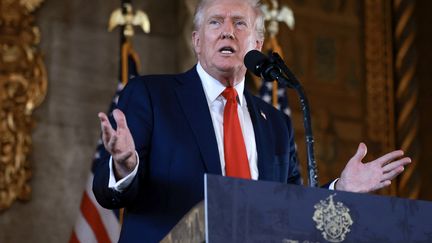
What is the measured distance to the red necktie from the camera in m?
3.74

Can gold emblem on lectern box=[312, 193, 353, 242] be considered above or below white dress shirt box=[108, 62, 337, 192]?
below

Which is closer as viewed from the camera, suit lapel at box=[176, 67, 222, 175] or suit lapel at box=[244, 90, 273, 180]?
suit lapel at box=[176, 67, 222, 175]

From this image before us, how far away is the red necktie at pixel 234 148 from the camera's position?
3744 millimetres

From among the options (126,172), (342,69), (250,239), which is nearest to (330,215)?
(250,239)

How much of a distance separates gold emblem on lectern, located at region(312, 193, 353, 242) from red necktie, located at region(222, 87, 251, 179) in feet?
2.77

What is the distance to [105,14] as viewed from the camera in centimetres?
Answer: 782

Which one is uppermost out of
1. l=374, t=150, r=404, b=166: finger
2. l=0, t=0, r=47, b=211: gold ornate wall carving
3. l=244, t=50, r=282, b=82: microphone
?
l=0, t=0, r=47, b=211: gold ornate wall carving

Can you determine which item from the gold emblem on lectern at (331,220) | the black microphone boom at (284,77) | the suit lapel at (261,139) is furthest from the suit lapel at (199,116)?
the gold emblem on lectern at (331,220)

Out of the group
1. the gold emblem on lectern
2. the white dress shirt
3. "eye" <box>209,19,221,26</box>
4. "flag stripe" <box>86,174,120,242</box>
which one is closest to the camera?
the gold emblem on lectern

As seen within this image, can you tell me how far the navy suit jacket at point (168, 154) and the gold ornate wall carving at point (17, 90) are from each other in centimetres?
335

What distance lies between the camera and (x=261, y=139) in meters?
3.96

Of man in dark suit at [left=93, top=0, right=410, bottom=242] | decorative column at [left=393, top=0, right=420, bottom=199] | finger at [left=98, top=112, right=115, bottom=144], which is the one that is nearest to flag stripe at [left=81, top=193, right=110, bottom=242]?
man in dark suit at [left=93, top=0, right=410, bottom=242]

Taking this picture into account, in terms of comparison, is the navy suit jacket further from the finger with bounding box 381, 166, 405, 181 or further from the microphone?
the finger with bounding box 381, 166, 405, 181

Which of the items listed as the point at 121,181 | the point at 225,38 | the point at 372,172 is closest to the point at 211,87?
the point at 225,38
